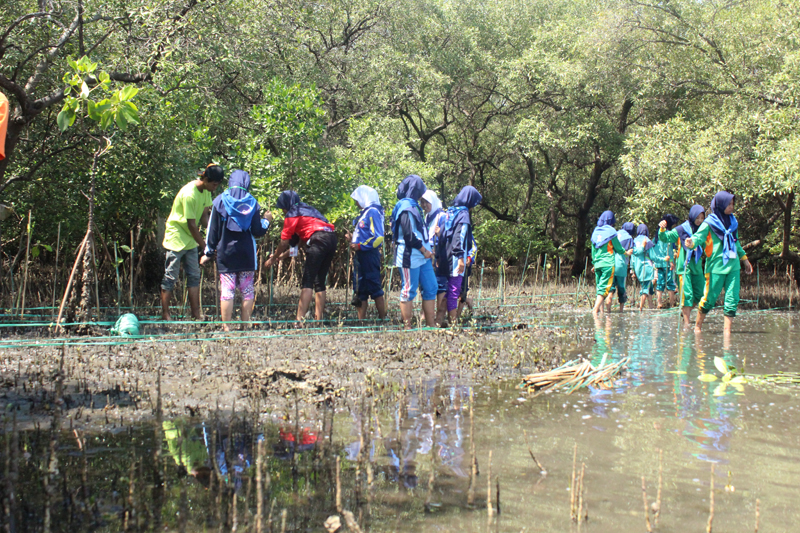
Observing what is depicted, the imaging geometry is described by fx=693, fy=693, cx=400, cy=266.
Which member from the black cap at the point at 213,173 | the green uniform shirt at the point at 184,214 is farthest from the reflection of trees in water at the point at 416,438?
the green uniform shirt at the point at 184,214

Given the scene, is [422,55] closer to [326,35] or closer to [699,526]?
[326,35]

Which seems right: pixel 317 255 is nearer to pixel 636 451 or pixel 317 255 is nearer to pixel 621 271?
pixel 636 451

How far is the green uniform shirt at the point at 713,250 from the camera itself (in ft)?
28.4

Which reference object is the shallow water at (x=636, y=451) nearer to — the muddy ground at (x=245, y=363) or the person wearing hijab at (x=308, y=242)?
the muddy ground at (x=245, y=363)

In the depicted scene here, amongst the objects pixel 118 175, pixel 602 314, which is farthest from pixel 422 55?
pixel 118 175

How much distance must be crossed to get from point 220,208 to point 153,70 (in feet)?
8.54

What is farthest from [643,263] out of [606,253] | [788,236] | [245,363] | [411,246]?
[245,363]

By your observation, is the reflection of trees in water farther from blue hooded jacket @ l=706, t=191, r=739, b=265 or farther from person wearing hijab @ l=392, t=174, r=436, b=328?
blue hooded jacket @ l=706, t=191, r=739, b=265

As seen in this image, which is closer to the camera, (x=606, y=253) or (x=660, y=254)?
(x=606, y=253)

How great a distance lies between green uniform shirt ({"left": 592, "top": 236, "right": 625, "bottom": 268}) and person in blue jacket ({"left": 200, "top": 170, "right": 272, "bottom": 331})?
5.80 meters

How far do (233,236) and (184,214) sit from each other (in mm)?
683

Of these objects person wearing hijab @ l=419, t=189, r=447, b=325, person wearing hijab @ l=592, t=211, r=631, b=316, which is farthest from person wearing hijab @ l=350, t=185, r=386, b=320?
person wearing hijab @ l=592, t=211, r=631, b=316

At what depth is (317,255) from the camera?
27.9 feet

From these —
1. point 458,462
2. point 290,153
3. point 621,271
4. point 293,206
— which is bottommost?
point 458,462
